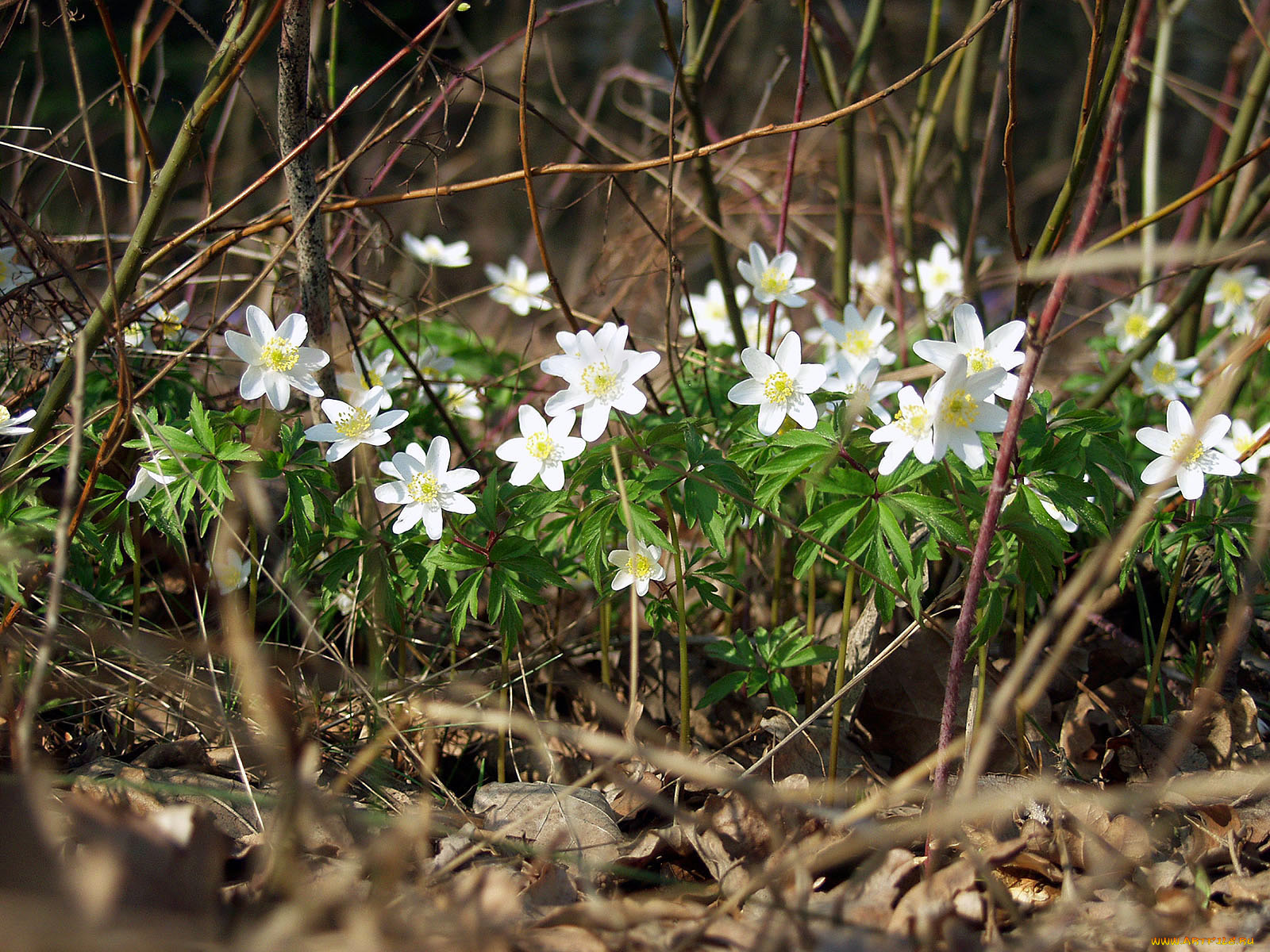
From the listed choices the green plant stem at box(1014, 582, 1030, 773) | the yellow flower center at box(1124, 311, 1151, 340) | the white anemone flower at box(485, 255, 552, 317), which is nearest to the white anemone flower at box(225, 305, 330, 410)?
the white anemone flower at box(485, 255, 552, 317)

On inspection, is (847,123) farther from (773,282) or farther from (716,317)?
(716,317)

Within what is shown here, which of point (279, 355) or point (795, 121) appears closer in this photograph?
point (279, 355)

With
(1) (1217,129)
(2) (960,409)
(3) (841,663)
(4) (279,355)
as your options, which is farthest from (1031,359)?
(1) (1217,129)

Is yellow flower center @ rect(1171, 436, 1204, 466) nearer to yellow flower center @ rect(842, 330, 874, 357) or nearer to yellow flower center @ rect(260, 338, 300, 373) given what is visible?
yellow flower center @ rect(842, 330, 874, 357)

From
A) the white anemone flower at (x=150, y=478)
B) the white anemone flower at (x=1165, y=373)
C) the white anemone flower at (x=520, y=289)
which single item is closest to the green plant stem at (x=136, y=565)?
the white anemone flower at (x=150, y=478)

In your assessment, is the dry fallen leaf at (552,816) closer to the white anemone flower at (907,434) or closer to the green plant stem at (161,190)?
the white anemone flower at (907,434)

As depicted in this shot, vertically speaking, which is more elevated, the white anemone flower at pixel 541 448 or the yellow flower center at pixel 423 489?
the white anemone flower at pixel 541 448
